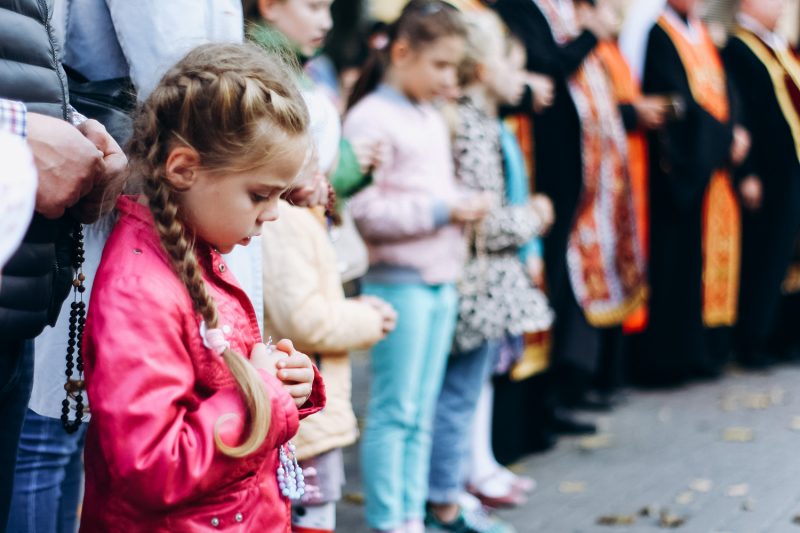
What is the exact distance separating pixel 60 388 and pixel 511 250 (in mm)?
2454

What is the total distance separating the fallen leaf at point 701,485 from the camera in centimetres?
473

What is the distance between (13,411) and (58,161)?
43 centimetres

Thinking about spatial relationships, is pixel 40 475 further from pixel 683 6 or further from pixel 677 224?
pixel 683 6

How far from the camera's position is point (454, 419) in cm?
426

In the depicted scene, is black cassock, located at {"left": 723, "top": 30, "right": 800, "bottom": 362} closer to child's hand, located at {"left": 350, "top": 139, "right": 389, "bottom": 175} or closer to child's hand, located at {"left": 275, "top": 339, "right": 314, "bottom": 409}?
child's hand, located at {"left": 350, "top": 139, "right": 389, "bottom": 175}

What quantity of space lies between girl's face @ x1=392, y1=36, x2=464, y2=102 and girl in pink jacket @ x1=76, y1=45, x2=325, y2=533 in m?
1.84

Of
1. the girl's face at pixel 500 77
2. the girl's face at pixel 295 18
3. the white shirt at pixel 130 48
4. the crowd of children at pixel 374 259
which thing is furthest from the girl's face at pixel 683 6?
the white shirt at pixel 130 48

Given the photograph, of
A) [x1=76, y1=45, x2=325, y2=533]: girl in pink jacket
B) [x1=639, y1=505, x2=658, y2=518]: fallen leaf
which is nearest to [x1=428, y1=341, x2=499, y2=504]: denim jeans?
[x1=639, y1=505, x2=658, y2=518]: fallen leaf

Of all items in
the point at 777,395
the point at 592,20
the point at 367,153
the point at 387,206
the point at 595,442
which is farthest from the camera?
the point at 777,395

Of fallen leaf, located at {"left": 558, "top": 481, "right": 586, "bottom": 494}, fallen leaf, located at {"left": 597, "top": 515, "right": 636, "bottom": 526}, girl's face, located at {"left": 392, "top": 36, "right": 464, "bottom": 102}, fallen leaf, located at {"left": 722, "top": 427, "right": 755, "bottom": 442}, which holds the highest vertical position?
girl's face, located at {"left": 392, "top": 36, "right": 464, "bottom": 102}

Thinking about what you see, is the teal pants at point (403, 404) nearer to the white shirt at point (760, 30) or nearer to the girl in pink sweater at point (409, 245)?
the girl in pink sweater at point (409, 245)

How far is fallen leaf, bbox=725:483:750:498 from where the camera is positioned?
4652 millimetres

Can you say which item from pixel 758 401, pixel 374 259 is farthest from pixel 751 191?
pixel 374 259

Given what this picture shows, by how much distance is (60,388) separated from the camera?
7.43ft
